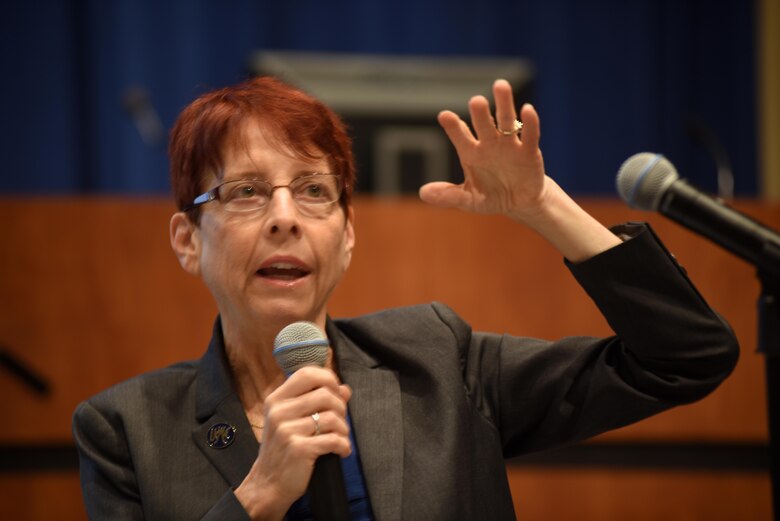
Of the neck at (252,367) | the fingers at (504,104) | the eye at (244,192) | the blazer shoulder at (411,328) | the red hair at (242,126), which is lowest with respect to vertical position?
the neck at (252,367)

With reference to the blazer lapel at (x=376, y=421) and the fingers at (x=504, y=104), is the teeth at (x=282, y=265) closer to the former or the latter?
the blazer lapel at (x=376, y=421)

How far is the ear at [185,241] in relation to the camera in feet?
5.14

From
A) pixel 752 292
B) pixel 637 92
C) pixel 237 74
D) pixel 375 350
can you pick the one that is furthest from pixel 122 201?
pixel 637 92

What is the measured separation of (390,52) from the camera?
19.3 feet

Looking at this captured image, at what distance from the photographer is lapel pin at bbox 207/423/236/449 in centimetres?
142

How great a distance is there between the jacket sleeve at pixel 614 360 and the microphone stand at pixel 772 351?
0.20ft

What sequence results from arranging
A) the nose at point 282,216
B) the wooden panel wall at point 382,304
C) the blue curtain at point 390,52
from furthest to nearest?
the blue curtain at point 390,52, the wooden panel wall at point 382,304, the nose at point 282,216

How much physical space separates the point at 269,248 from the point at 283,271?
0.06m

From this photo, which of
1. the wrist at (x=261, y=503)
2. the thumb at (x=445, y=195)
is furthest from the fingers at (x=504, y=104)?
the wrist at (x=261, y=503)

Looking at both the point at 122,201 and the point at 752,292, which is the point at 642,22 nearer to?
the point at 752,292

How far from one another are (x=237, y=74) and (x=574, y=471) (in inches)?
149

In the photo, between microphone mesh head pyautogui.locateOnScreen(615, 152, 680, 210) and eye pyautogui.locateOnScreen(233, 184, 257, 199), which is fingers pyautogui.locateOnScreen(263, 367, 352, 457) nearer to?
eye pyautogui.locateOnScreen(233, 184, 257, 199)

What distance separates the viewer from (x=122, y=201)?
2.91m

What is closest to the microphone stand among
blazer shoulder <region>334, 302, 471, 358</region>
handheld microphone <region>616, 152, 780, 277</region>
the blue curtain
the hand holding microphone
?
handheld microphone <region>616, 152, 780, 277</region>
